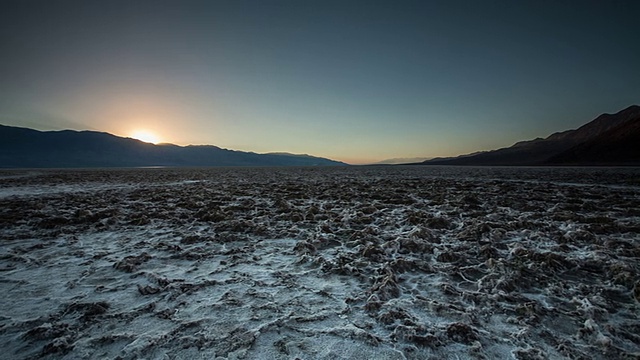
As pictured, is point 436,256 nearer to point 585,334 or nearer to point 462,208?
point 585,334

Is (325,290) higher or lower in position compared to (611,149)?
lower

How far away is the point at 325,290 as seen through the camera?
13.8 feet

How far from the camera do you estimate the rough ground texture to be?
2910mm

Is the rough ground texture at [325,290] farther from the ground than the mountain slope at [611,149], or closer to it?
closer to it

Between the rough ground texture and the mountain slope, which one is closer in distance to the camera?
the rough ground texture

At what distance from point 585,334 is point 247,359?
3815 mm

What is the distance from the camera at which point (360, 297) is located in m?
3.93

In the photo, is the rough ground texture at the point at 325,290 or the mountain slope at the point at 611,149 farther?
the mountain slope at the point at 611,149

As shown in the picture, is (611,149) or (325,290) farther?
(611,149)

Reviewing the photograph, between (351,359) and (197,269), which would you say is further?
(197,269)

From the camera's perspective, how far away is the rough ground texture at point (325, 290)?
2.91 m

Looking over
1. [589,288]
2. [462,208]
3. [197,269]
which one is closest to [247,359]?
[197,269]

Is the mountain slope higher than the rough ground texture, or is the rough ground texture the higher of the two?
the mountain slope

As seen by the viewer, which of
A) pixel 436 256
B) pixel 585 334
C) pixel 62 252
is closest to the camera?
pixel 585 334
